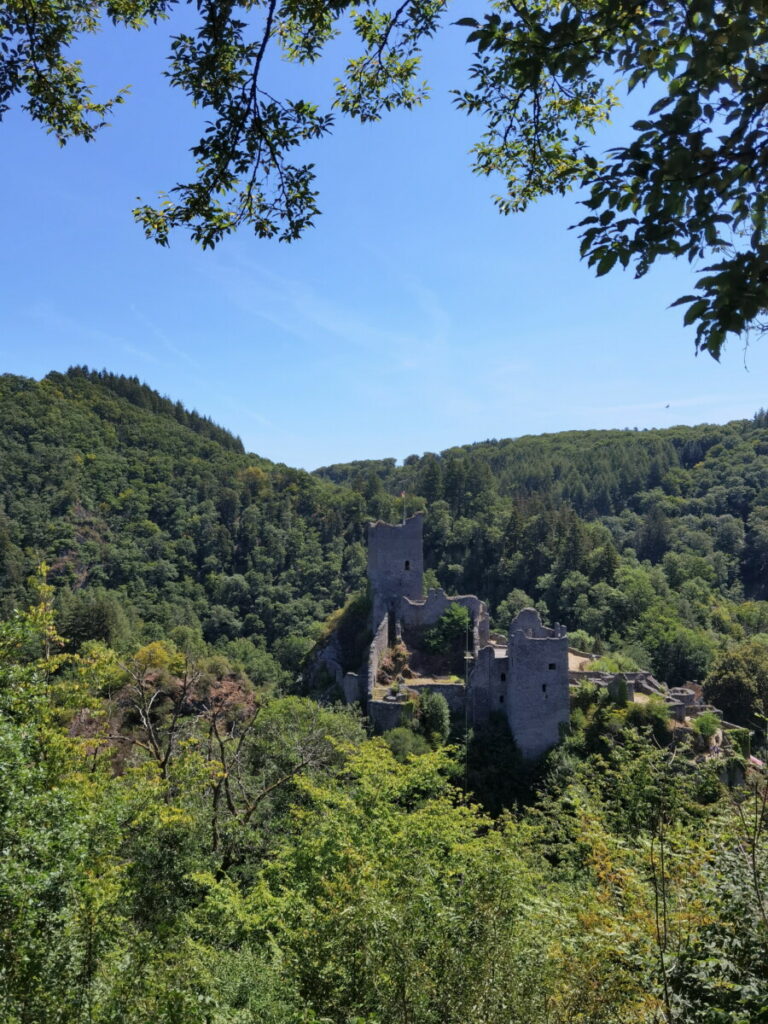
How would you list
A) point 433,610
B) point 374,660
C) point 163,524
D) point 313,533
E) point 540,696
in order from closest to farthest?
point 540,696
point 374,660
point 433,610
point 313,533
point 163,524

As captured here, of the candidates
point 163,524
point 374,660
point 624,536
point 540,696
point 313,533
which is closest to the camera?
point 540,696

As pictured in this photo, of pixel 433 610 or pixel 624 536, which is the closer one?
pixel 433 610

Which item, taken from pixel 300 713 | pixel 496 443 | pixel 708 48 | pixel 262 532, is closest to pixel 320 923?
pixel 708 48

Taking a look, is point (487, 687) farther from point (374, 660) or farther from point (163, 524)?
point (163, 524)

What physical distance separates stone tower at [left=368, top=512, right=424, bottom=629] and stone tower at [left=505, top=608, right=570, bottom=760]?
8.86m

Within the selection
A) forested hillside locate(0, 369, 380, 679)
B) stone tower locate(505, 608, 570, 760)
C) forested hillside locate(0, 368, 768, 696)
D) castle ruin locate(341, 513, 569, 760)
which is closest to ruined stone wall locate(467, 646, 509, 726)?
castle ruin locate(341, 513, 569, 760)

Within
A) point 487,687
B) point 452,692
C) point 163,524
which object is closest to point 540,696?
point 487,687

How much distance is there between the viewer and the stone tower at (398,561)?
34906 mm

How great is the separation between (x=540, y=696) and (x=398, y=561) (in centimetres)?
1114

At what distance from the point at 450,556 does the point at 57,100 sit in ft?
219

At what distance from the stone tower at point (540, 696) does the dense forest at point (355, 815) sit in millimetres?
786

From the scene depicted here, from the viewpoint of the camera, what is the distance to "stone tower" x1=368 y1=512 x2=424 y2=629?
34.9 metres

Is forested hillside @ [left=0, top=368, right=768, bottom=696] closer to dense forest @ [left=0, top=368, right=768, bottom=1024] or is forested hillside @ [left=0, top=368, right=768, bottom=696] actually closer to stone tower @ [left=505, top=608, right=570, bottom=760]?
dense forest @ [left=0, top=368, right=768, bottom=1024]

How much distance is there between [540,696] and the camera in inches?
1073
